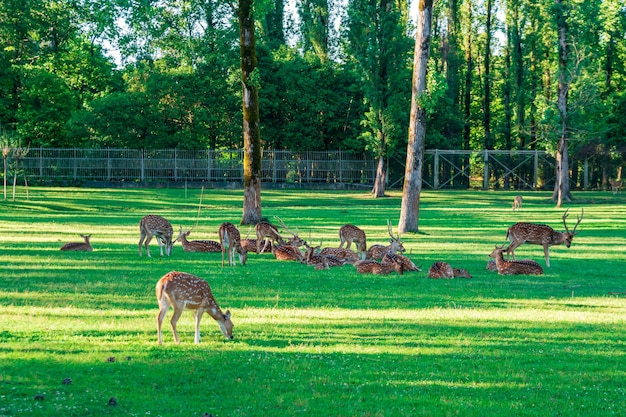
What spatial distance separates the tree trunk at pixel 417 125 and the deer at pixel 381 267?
31.3ft

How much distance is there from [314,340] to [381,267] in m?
7.09

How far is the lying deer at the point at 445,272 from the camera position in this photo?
55.2ft

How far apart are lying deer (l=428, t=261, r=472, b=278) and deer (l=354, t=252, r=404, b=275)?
0.92 m

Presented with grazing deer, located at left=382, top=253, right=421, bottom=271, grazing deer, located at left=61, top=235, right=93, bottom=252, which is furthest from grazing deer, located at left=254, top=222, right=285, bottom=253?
grazing deer, located at left=61, top=235, right=93, bottom=252

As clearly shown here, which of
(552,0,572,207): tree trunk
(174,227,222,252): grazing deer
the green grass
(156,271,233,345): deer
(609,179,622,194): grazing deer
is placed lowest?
the green grass

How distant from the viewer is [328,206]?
152 feet

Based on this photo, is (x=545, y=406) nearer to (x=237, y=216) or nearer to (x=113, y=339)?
(x=113, y=339)

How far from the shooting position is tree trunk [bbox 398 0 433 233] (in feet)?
88.6

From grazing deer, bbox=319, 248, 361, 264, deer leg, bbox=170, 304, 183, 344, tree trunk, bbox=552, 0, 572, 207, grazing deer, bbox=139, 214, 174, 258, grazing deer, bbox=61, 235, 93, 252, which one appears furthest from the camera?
tree trunk, bbox=552, 0, 572, 207

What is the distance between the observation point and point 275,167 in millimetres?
62812

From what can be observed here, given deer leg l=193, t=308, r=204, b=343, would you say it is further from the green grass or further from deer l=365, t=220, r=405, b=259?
deer l=365, t=220, r=405, b=259

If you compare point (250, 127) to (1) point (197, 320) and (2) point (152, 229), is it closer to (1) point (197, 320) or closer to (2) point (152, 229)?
(2) point (152, 229)

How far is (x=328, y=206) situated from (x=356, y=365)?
37048 millimetres

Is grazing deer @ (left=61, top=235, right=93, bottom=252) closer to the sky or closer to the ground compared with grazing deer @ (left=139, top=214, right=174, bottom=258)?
closer to the ground
